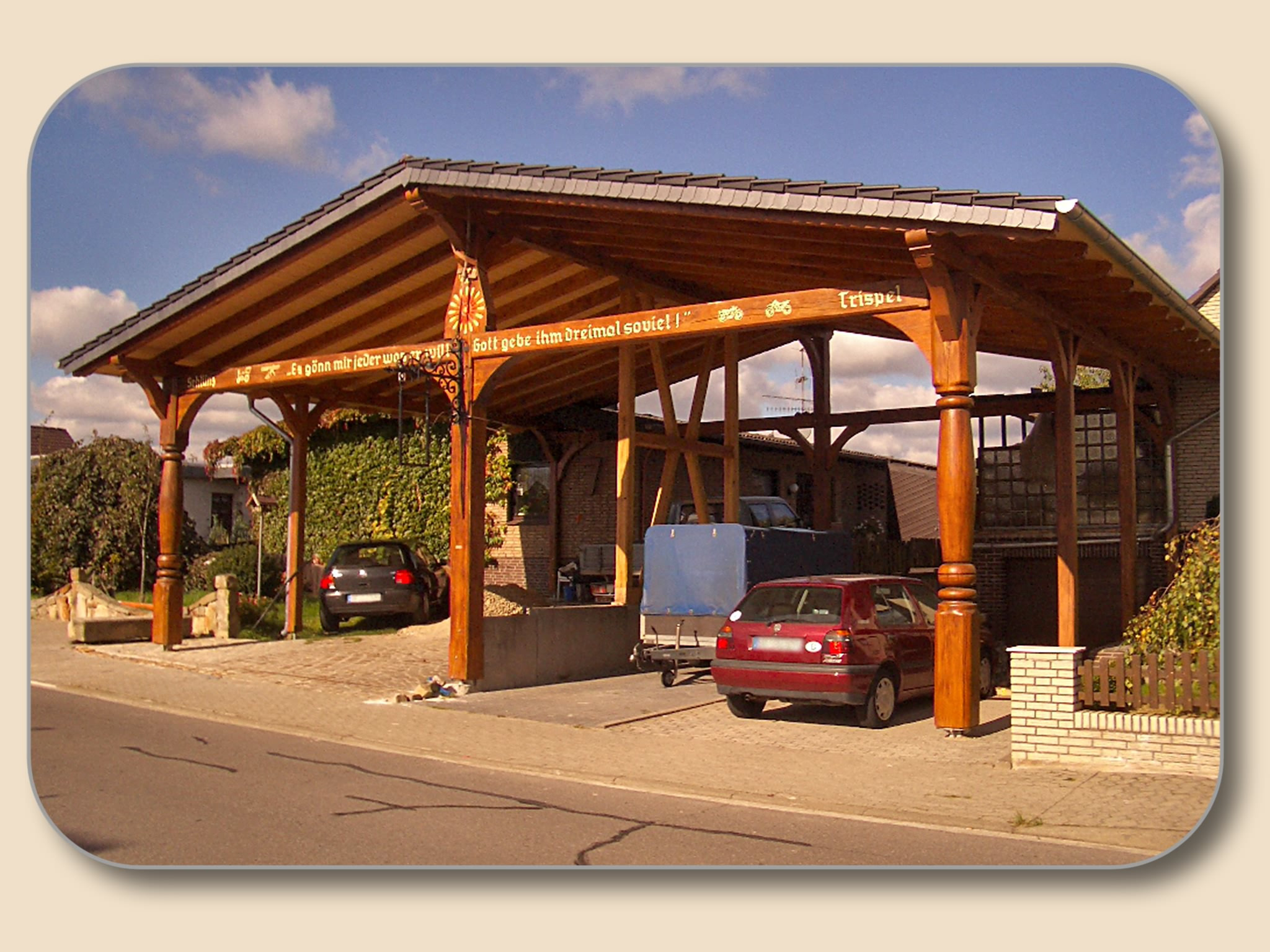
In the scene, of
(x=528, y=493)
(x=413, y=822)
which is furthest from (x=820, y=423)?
(x=413, y=822)

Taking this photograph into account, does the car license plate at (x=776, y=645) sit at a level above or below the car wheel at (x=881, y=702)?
above

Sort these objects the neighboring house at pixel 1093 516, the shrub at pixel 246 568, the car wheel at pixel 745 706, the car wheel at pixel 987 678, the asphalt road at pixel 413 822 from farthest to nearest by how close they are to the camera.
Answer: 1. the shrub at pixel 246 568
2. the neighboring house at pixel 1093 516
3. the car wheel at pixel 987 678
4. the car wheel at pixel 745 706
5. the asphalt road at pixel 413 822

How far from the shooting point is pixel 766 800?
27.8 feet

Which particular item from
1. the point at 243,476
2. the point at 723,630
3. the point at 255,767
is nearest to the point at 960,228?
the point at 723,630

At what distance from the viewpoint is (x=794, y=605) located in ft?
38.5

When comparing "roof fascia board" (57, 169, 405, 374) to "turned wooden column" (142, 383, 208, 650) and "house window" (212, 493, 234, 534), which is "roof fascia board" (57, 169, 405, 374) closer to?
"turned wooden column" (142, 383, 208, 650)

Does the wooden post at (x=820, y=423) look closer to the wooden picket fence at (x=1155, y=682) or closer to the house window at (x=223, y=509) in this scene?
the wooden picket fence at (x=1155, y=682)

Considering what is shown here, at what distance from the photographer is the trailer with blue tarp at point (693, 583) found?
14.9 m

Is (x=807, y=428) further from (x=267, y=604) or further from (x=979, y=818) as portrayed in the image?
(x=979, y=818)

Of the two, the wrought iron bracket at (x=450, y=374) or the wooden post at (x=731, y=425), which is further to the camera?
the wooden post at (x=731, y=425)

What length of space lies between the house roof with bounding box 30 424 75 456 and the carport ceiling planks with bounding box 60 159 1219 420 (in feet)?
4.26

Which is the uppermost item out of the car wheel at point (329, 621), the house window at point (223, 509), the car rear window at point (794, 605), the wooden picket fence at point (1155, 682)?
the house window at point (223, 509)

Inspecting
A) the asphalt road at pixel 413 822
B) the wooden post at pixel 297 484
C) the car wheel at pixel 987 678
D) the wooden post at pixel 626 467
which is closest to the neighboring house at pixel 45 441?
the asphalt road at pixel 413 822

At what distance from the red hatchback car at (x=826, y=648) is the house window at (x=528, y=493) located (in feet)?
43.9
